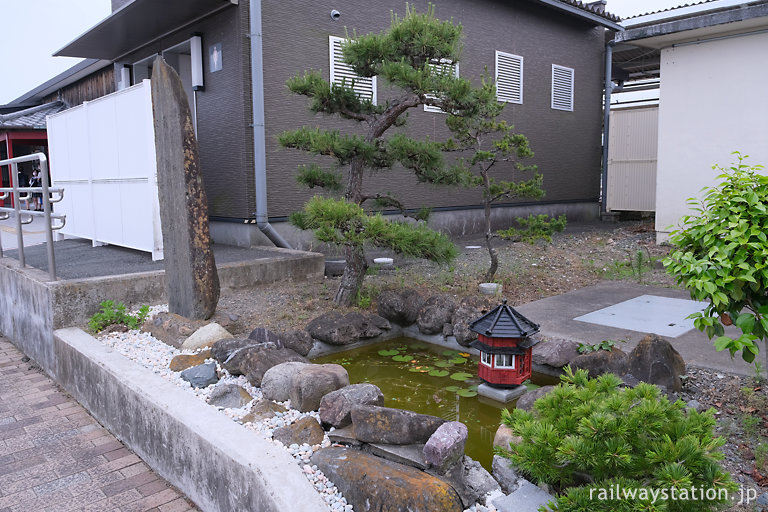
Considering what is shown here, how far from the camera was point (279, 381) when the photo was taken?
2.88 metres

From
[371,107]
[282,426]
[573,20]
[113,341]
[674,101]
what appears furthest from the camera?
[573,20]

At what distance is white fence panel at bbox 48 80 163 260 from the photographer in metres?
5.43

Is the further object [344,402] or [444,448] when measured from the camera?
[344,402]

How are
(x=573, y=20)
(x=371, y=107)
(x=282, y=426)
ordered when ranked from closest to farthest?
(x=282, y=426), (x=371, y=107), (x=573, y=20)

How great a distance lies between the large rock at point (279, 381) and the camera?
2.85 metres

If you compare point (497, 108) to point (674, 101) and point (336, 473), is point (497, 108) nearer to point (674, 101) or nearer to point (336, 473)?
point (336, 473)

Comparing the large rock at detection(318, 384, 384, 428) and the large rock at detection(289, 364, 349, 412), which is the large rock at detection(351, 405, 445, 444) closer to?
the large rock at detection(318, 384, 384, 428)

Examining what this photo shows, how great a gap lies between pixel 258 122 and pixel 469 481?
5.48 m

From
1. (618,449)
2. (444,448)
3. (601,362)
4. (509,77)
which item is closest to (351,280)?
(601,362)

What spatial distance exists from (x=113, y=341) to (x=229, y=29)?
448cm

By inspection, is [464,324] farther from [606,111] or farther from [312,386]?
[606,111]

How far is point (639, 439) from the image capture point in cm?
171

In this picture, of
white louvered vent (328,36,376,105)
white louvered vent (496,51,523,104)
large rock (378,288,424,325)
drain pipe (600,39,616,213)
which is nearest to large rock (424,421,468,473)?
large rock (378,288,424,325)

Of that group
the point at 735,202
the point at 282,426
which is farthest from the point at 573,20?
the point at 282,426
